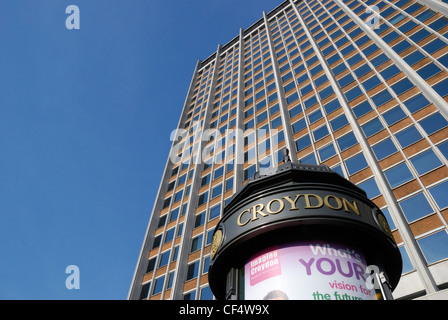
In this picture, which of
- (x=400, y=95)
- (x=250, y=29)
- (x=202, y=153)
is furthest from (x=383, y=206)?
(x=250, y=29)

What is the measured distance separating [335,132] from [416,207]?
A: 407 inches

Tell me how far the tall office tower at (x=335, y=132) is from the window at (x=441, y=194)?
0.05 metres

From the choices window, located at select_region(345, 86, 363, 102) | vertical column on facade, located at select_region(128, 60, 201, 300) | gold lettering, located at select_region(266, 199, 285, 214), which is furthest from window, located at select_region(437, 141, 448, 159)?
vertical column on facade, located at select_region(128, 60, 201, 300)

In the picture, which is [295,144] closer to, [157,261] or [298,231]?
[157,261]

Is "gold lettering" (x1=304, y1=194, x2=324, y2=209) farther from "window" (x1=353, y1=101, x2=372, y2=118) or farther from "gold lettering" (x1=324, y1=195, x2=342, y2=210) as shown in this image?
"window" (x1=353, y1=101, x2=372, y2=118)

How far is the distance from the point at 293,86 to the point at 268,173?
3283 cm

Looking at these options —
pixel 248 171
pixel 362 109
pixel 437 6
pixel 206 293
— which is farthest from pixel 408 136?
pixel 206 293

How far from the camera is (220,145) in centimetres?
3862

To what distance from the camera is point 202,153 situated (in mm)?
40156

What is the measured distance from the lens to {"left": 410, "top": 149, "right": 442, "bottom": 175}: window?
20.7m

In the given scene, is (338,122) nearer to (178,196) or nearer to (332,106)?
(332,106)

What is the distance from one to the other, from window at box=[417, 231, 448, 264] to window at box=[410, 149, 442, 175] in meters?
4.73

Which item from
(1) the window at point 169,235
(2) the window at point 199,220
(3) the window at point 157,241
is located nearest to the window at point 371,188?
(2) the window at point 199,220
